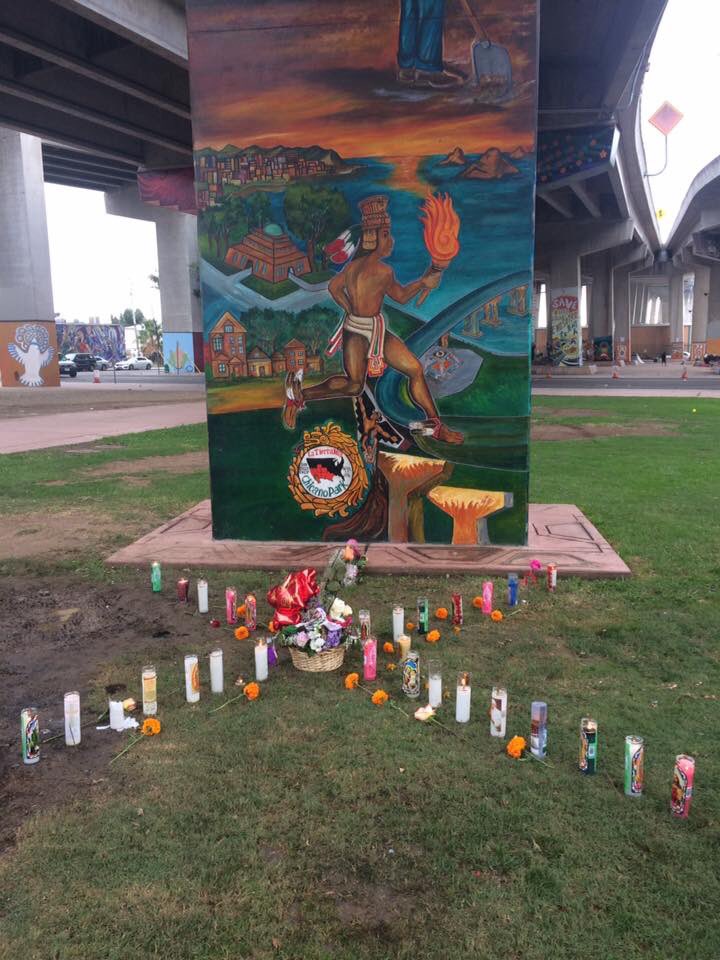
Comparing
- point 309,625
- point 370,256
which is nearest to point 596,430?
point 370,256

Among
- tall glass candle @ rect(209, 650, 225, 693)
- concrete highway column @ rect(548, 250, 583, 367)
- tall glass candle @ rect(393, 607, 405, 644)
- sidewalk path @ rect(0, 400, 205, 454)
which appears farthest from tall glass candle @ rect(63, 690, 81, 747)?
concrete highway column @ rect(548, 250, 583, 367)

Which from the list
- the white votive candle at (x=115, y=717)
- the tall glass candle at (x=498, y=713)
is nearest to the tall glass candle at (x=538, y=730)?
the tall glass candle at (x=498, y=713)

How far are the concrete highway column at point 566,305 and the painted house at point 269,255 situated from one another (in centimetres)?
4460

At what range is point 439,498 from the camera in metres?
8.06

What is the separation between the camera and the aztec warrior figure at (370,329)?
25.2 feet

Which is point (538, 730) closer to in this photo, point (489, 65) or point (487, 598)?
point (487, 598)

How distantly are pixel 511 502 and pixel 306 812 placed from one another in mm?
4931

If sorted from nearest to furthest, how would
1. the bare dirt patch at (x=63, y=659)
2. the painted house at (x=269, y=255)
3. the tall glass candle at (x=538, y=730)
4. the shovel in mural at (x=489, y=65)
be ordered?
the bare dirt patch at (x=63, y=659) → the tall glass candle at (x=538, y=730) → the shovel in mural at (x=489, y=65) → the painted house at (x=269, y=255)

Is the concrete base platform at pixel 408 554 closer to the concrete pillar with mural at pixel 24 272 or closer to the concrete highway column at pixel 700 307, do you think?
the concrete pillar with mural at pixel 24 272

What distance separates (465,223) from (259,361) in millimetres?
2607

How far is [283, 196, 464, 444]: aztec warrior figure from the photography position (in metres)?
7.68

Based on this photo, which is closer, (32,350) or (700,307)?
(32,350)

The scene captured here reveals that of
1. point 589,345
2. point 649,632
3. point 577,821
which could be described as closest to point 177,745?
point 577,821

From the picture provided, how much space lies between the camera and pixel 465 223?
7566mm
